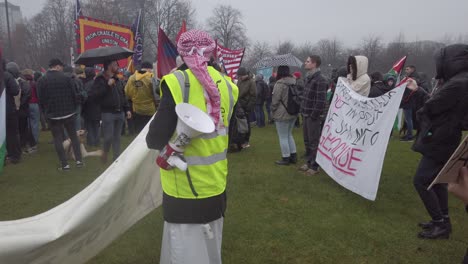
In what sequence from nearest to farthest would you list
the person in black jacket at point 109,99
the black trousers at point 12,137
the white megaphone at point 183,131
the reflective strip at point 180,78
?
the white megaphone at point 183,131
the reflective strip at point 180,78
the person in black jacket at point 109,99
the black trousers at point 12,137

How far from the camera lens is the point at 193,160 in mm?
2357

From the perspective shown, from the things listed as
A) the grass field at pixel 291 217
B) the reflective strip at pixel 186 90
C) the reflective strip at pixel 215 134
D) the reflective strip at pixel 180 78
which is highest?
the reflective strip at pixel 180 78

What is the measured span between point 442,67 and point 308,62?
114 inches

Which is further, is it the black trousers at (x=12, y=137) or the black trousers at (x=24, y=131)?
the black trousers at (x=24, y=131)

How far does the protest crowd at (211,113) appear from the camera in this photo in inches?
92.7

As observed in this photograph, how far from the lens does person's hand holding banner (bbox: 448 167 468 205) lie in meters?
1.89

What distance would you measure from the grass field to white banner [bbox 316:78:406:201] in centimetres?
36

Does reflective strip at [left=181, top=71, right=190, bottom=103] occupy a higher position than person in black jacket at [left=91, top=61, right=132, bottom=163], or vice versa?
reflective strip at [left=181, top=71, right=190, bottom=103]

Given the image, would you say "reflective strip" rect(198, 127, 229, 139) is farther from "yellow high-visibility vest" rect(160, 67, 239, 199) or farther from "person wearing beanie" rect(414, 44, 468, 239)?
"person wearing beanie" rect(414, 44, 468, 239)

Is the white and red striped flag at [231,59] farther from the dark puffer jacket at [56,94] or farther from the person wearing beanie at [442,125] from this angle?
the person wearing beanie at [442,125]

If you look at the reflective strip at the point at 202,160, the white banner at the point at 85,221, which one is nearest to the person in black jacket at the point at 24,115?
the white banner at the point at 85,221

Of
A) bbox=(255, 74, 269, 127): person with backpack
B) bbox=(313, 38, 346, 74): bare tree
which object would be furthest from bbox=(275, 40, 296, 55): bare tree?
bbox=(255, 74, 269, 127): person with backpack

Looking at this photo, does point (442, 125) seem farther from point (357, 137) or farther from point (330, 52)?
point (330, 52)

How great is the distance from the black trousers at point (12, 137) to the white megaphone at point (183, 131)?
246 inches
